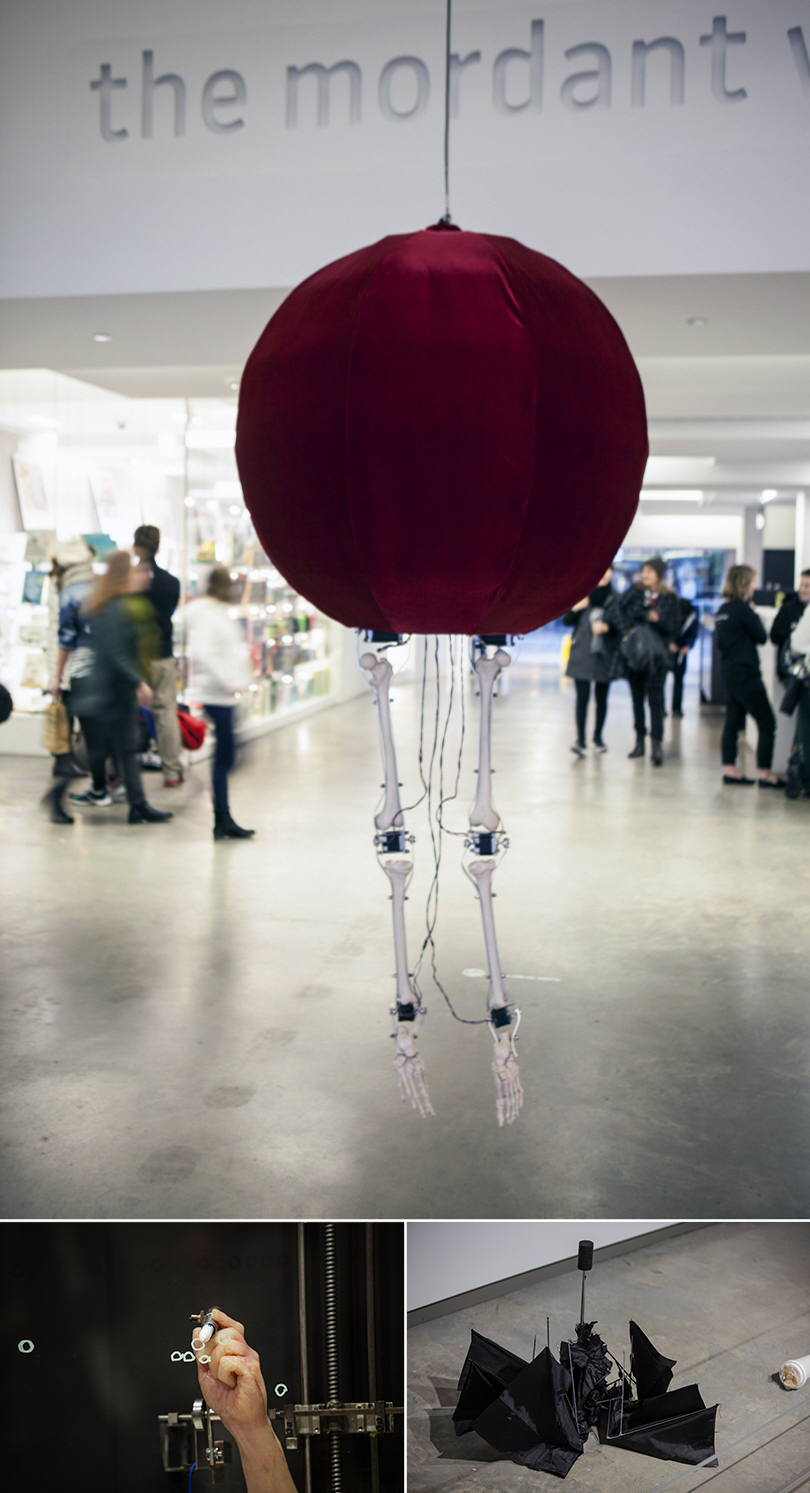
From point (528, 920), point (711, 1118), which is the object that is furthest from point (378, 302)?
point (528, 920)

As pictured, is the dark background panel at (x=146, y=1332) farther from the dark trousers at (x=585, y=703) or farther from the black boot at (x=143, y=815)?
the dark trousers at (x=585, y=703)

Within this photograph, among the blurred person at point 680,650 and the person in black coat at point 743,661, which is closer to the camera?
the person in black coat at point 743,661

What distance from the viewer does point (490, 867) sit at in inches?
91.0

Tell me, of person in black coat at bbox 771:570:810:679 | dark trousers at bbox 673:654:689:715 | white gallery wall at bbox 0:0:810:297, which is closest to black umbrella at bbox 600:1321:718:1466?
white gallery wall at bbox 0:0:810:297

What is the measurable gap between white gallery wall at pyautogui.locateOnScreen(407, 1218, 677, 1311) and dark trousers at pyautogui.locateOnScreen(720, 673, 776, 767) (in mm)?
5869

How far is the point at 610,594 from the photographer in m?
9.07

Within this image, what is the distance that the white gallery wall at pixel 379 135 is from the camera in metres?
4.09

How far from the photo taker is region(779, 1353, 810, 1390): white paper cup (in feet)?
6.97

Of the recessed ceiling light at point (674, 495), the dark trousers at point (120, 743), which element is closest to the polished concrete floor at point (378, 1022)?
the dark trousers at point (120, 743)

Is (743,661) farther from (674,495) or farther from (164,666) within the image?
(674,495)

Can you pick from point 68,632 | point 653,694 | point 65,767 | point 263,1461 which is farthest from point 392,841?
point 653,694

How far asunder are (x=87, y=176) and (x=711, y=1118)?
3995 millimetres

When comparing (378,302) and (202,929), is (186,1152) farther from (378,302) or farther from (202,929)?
(378,302)

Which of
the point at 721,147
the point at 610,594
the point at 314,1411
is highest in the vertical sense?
the point at 721,147
